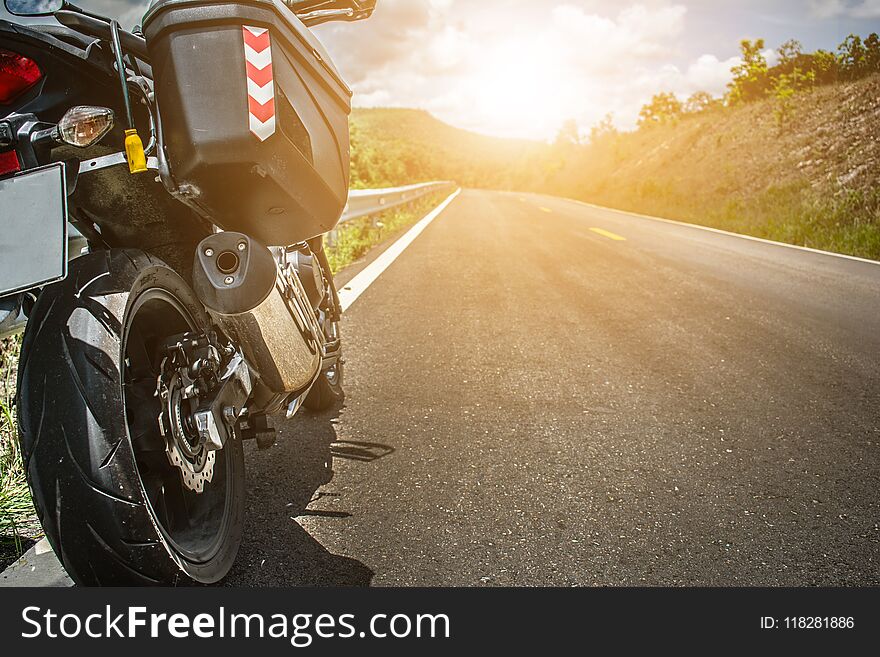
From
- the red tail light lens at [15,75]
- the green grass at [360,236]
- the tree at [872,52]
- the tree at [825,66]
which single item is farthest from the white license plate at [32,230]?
the tree at [825,66]

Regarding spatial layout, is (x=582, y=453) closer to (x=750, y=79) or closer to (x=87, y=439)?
(x=87, y=439)

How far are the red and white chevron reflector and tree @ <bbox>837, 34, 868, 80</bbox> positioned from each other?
2529 cm

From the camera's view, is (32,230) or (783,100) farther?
(783,100)

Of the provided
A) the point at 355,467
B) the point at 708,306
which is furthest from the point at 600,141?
the point at 355,467

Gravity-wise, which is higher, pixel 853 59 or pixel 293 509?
pixel 853 59

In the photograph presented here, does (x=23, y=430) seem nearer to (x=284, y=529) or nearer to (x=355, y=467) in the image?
(x=284, y=529)

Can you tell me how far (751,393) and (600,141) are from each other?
158 ft

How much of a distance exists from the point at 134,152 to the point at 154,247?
1.45ft

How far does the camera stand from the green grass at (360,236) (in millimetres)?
7840

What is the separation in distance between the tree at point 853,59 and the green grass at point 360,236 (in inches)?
678

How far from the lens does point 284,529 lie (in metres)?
2.21

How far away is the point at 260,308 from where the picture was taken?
196 cm


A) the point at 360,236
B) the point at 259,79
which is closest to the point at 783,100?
the point at 360,236

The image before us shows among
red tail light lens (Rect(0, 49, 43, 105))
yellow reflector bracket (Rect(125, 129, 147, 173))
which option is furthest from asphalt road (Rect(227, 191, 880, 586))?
red tail light lens (Rect(0, 49, 43, 105))
